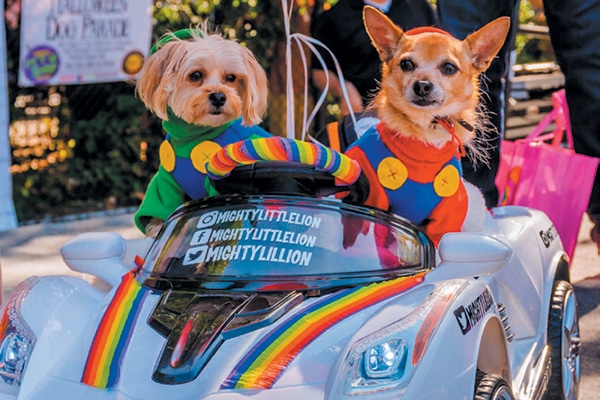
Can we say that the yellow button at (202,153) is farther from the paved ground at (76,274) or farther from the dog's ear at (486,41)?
the paved ground at (76,274)

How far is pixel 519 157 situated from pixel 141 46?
3729 mm

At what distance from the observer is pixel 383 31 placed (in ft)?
15.5

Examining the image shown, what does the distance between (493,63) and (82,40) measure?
3791 mm

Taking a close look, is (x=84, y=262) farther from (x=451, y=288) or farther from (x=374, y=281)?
(x=451, y=288)

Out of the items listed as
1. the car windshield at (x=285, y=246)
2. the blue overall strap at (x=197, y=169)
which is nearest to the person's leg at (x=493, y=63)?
the blue overall strap at (x=197, y=169)

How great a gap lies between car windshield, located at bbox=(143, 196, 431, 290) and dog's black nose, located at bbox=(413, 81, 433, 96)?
80 centimetres

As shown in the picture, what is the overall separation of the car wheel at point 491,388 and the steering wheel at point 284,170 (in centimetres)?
87

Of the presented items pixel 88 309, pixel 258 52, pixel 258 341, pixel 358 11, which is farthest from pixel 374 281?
pixel 258 52

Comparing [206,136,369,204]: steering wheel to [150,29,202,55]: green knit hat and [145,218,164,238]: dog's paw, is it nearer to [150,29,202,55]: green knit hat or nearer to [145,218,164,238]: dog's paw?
[145,218,164,238]: dog's paw

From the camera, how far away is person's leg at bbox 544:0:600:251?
20.1 feet

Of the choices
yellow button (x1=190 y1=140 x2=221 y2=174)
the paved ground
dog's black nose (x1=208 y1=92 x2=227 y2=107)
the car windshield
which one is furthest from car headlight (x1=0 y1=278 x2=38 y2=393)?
the paved ground

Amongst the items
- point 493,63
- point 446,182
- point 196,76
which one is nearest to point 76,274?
point 196,76

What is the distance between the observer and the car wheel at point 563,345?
4449 millimetres

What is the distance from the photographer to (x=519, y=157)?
6305mm
